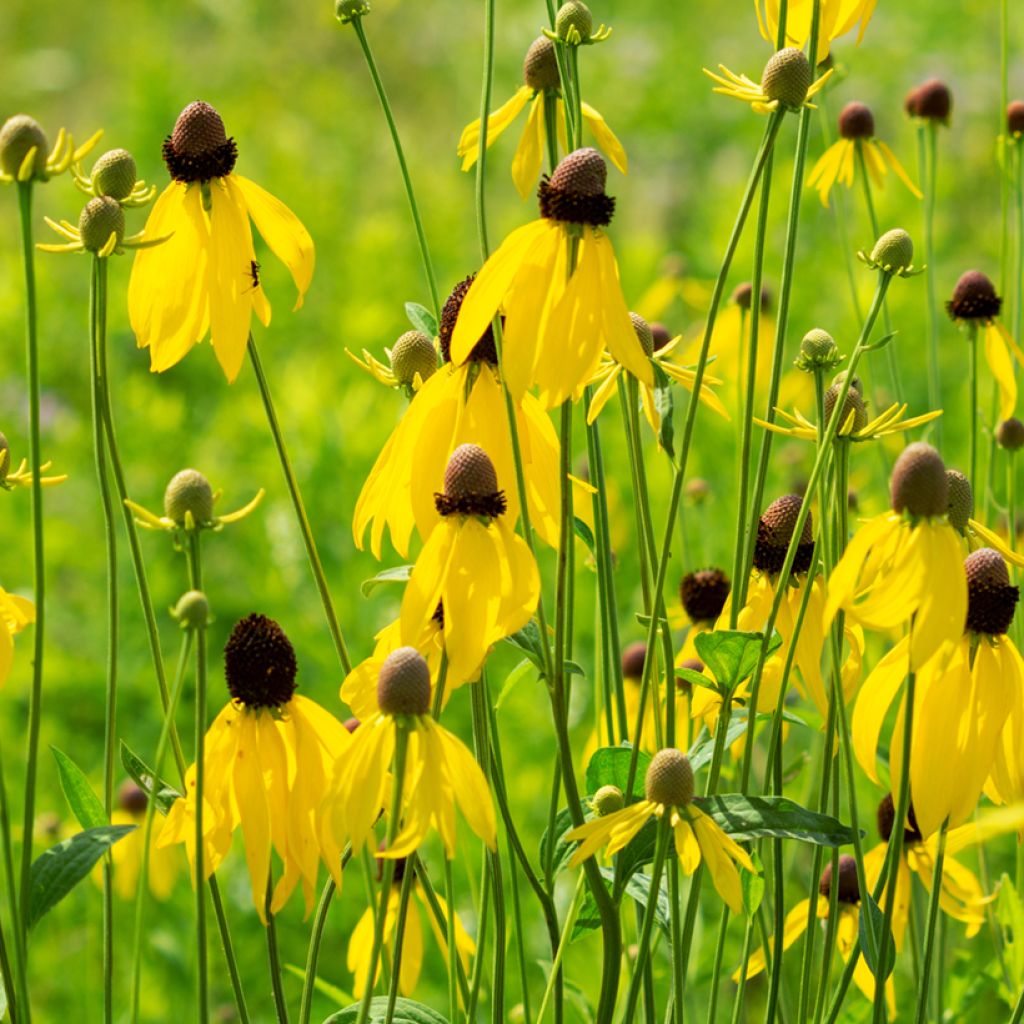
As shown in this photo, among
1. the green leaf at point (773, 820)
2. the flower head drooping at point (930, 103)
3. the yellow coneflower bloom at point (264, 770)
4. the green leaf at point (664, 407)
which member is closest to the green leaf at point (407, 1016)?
the yellow coneflower bloom at point (264, 770)

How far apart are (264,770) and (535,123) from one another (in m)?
0.39

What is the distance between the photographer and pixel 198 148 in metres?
0.79

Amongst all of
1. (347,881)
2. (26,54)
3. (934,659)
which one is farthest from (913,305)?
(26,54)

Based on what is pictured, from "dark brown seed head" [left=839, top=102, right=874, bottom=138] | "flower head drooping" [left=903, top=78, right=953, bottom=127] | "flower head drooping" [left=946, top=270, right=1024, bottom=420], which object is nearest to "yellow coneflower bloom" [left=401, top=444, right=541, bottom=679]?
"flower head drooping" [left=946, top=270, right=1024, bottom=420]

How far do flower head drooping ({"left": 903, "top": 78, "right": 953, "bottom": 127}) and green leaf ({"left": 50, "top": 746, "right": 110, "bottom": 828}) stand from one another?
92 cm

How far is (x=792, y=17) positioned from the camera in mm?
823

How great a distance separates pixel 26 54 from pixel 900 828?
4.32 meters

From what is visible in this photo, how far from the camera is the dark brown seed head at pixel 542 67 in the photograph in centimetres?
83

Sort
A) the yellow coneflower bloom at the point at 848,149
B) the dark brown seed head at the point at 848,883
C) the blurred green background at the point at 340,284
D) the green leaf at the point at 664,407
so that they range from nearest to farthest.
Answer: the green leaf at the point at 664,407 < the dark brown seed head at the point at 848,883 < the yellow coneflower bloom at the point at 848,149 < the blurred green background at the point at 340,284

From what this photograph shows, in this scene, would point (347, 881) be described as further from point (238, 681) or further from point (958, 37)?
point (958, 37)

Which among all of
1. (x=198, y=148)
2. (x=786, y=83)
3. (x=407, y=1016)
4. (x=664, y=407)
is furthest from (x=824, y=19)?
(x=407, y=1016)

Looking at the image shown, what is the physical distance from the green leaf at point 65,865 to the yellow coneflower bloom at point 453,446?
18 cm

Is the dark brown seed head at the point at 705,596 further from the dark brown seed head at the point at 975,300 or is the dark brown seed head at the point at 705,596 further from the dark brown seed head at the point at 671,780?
the dark brown seed head at the point at 671,780

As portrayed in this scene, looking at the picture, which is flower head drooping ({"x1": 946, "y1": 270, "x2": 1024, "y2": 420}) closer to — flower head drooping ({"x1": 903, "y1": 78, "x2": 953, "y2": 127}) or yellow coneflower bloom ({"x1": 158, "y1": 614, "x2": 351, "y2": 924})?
flower head drooping ({"x1": 903, "y1": 78, "x2": 953, "y2": 127})
